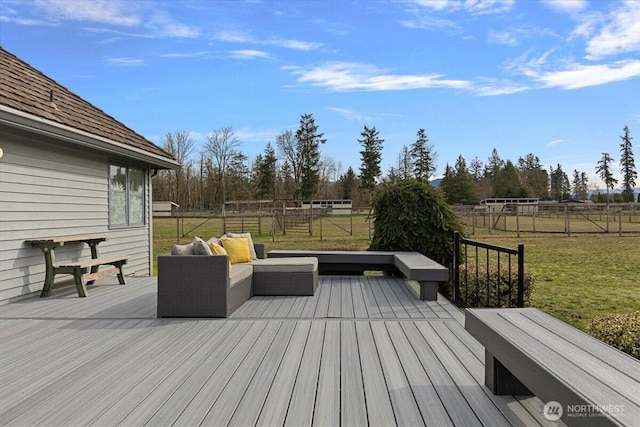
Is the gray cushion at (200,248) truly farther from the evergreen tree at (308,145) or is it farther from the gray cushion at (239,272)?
the evergreen tree at (308,145)

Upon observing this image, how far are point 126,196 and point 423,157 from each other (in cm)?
4238

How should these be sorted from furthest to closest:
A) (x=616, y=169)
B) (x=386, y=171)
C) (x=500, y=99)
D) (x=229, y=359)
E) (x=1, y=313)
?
1. (x=616, y=169)
2. (x=386, y=171)
3. (x=500, y=99)
4. (x=1, y=313)
5. (x=229, y=359)

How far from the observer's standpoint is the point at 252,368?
2.86m

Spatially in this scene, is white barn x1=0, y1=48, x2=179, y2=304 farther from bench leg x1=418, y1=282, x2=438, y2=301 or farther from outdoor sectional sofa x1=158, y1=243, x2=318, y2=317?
bench leg x1=418, y1=282, x2=438, y2=301

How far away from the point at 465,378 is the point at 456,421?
597 mm

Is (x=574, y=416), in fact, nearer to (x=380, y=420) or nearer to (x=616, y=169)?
(x=380, y=420)

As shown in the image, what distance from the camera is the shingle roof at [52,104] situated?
5152 mm

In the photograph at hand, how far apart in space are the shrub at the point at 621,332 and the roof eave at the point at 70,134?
5963 mm

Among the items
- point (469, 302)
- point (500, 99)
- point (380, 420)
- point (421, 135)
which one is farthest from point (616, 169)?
point (380, 420)

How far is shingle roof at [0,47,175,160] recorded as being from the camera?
5.15 meters

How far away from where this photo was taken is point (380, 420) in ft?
6.91

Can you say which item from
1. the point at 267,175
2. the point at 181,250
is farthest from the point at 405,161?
the point at 181,250
